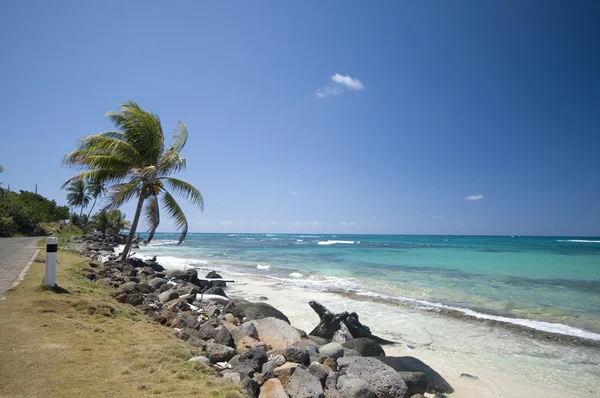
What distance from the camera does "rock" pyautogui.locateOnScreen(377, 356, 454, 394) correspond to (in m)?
5.86

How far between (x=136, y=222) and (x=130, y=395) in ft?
44.7

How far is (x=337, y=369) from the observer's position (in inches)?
220

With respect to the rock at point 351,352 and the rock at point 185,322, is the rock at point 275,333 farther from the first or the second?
the rock at point 185,322

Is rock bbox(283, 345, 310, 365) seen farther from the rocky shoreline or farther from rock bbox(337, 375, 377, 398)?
rock bbox(337, 375, 377, 398)

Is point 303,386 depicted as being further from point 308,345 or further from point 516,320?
point 516,320

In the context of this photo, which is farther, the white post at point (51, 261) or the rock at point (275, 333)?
the white post at point (51, 261)

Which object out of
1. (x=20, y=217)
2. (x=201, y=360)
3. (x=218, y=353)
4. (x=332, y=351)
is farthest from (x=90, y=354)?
(x=20, y=217)

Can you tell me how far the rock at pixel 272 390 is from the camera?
410 cm

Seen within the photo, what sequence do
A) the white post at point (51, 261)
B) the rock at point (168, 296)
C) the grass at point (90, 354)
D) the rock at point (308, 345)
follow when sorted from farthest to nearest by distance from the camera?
the rock at point (168, 296), the white post at point (51, 261), the rock at point (308, 345), the grass at point (90, 354)

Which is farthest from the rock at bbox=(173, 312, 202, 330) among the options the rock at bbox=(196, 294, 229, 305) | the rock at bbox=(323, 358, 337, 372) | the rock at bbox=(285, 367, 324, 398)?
the rock at bbox=(196, 294, 229, 305)

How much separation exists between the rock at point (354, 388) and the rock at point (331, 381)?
0.20 ft

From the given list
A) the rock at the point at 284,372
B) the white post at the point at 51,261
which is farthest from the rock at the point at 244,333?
the white post at the point at 51,261

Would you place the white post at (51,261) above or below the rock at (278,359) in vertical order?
above

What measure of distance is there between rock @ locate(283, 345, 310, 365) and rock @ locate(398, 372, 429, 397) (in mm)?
1639
